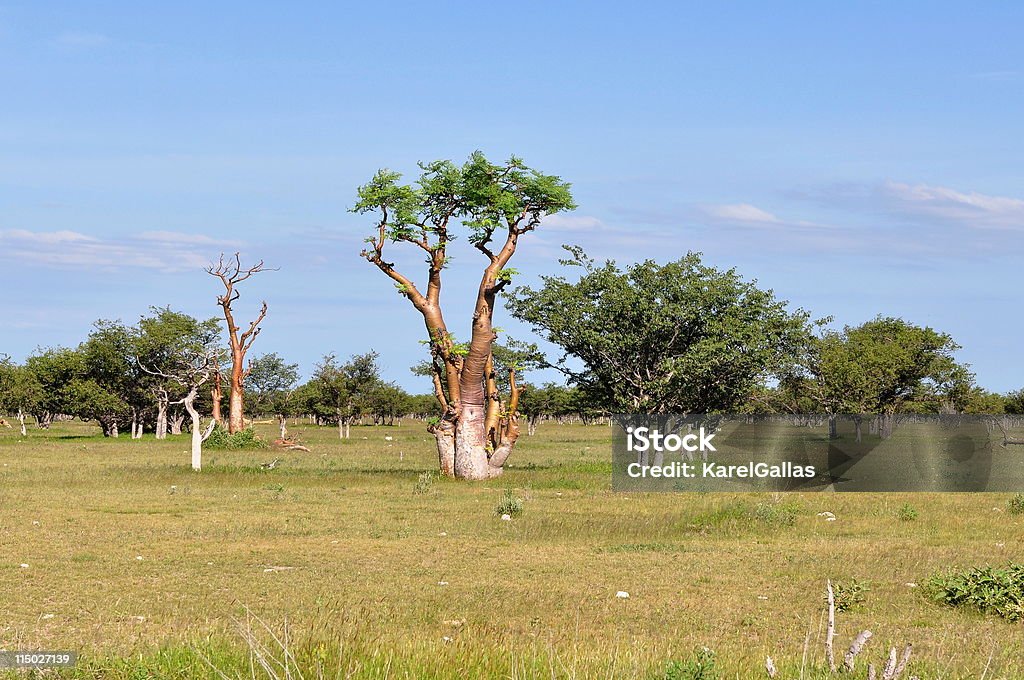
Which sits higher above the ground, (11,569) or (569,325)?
(569,325)

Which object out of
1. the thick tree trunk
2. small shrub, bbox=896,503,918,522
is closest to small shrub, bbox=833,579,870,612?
small shrub, bbox=896,503,918,522

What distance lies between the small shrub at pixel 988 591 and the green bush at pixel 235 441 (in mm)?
55475

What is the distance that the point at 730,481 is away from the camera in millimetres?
37281

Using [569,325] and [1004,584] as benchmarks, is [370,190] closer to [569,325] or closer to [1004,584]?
[569,325]

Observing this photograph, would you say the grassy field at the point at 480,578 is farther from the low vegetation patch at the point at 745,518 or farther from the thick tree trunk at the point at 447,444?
the thick tree trunk at the point at 447,444

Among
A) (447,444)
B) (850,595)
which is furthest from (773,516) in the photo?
(447,444)

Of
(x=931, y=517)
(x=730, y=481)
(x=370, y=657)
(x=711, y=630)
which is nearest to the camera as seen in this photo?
(x=370, y=657)

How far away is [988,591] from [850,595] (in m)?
1.77

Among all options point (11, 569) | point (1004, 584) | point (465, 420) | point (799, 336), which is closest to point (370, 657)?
point (1004, 584)

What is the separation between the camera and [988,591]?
1392cm

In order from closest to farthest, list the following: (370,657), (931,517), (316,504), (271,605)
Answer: (370,657), (271,605), (931,517), (316,504)

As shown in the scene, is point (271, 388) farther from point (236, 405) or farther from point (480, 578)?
point (480, 578)

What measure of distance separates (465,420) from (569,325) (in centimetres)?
953

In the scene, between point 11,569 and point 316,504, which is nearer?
point 11,569
